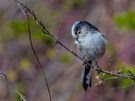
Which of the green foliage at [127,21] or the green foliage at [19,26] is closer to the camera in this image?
the green foliage at [127,21]

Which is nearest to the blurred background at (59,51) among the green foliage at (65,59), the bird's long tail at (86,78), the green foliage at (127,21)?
the green foliage at (65,59)

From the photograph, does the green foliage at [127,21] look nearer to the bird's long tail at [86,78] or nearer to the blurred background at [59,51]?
the blurred background at [59,51]

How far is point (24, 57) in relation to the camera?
33.3 ft

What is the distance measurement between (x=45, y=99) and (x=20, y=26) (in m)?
1.09

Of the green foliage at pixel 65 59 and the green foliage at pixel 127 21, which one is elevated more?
the green foliage at pixel 65 59

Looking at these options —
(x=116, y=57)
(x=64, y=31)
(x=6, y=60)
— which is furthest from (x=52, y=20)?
(x=116, y=57)

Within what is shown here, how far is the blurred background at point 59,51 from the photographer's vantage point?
8.76 m

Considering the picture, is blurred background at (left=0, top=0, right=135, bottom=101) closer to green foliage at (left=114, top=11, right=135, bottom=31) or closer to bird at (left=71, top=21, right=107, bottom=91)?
green foliage at (left=114, top=11, right=135, bottom=31)

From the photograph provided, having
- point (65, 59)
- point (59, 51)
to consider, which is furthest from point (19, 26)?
point (65, 59)

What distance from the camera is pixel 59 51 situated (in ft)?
29.9

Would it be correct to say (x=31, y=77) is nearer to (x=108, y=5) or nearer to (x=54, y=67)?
(x=54, y=67)

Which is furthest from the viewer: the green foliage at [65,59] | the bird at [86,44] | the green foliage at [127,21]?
the green foliage at [65,59]

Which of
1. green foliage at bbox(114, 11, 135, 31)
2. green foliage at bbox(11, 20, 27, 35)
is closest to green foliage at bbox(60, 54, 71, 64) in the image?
green foliage at bbox(11, 20, 27, 35)

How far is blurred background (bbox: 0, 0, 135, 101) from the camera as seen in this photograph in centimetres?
876
